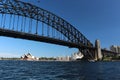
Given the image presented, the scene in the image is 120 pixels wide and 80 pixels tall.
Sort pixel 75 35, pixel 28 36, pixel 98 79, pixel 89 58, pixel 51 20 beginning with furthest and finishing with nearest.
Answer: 1. pixel 89 58
2. pixel 75 35
3. pixel 51 20
4. pixel 28 36
5. pixel 98 79

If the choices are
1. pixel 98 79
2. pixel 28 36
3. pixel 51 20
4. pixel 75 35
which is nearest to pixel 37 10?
pixel 51 20

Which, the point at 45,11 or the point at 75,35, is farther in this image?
the point at 75,35

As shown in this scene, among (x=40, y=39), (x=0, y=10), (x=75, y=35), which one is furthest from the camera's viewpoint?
(x=75, y=35)

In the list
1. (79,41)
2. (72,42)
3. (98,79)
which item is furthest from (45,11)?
(98,79)

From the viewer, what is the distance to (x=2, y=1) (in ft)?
254

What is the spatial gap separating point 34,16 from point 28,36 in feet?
47.8

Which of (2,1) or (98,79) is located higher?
(2,1)

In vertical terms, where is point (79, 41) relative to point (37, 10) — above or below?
below

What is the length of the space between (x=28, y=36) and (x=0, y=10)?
47.1ft

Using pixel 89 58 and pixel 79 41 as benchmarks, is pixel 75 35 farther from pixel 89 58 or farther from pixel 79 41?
pixel 89 58

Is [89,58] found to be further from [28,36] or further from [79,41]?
[28,36]

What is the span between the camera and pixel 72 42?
119 metres

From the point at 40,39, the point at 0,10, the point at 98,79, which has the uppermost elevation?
the point at 0,10

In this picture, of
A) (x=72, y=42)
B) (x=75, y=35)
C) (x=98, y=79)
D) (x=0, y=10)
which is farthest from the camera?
(x=75, y=35)
